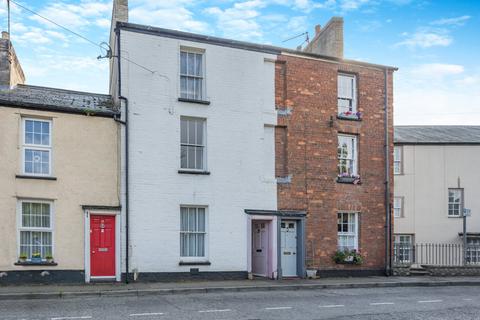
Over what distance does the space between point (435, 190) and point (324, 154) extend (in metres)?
15.9

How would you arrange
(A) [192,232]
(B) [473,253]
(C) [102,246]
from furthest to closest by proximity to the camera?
(B) [473,253], (A) [192,232], (C) [102,246]

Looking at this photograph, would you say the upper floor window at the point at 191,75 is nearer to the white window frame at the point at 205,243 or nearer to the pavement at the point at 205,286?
the white window frame at the point at 205,243

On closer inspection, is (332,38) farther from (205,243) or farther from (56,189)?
(56,189)

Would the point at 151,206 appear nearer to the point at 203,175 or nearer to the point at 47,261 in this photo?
the point at 203,175

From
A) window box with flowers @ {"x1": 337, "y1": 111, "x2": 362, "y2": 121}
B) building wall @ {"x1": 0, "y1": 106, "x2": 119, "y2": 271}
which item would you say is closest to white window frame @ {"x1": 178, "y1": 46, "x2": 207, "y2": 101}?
building wall @ {"x1": 0, "y1": 106, "x2": 119, "y2": 271}

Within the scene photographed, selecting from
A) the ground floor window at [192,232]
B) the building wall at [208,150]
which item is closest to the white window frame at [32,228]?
the building wall at [208,150]

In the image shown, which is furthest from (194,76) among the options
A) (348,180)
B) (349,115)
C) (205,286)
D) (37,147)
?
(205,286)

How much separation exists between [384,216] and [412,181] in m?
12.8

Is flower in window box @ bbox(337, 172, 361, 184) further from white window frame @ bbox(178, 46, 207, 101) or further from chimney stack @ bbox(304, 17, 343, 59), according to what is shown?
white window frame @ bbox(178, 46, 207, 101)

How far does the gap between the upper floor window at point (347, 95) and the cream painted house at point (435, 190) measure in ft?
41.6

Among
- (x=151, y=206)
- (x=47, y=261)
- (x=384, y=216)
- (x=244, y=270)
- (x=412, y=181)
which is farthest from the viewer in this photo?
(x=412, y=181)

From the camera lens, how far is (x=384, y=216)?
2231cm

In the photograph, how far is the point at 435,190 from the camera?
112 ft

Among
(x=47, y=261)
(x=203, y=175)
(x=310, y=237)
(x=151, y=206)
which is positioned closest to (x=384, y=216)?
(x=310, y=237)
